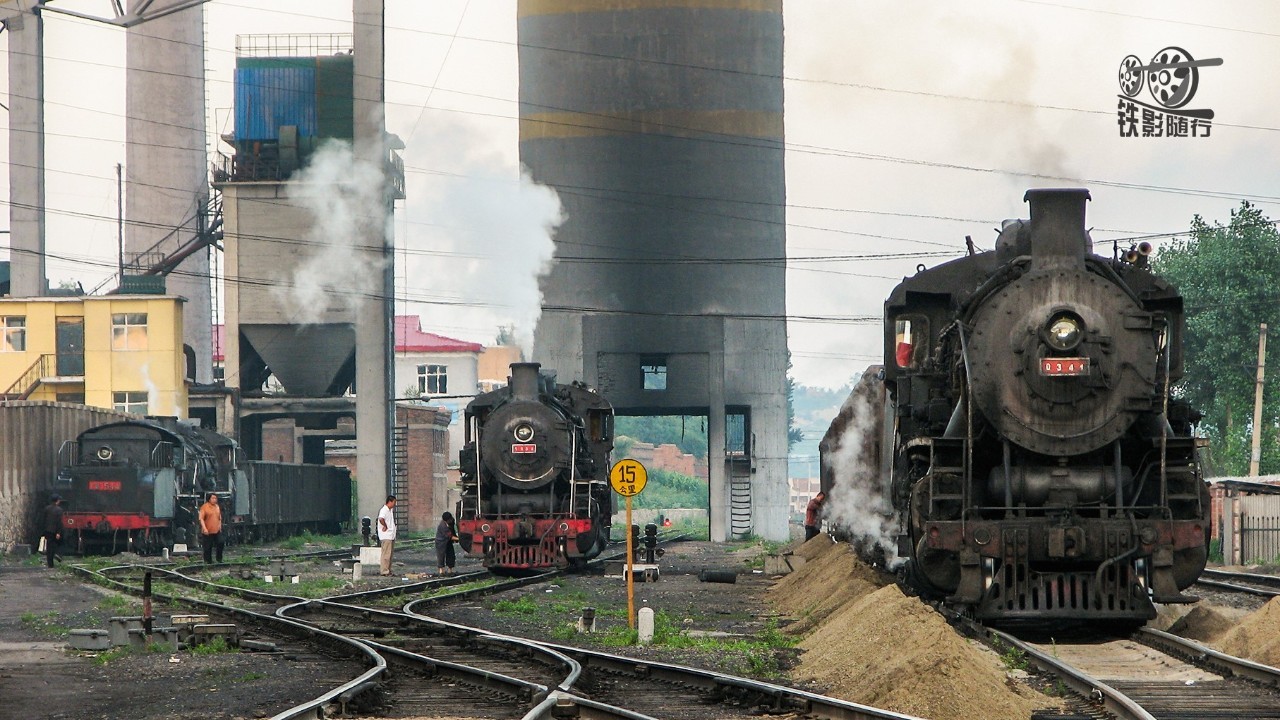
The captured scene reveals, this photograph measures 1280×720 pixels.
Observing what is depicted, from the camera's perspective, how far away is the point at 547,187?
54188mm

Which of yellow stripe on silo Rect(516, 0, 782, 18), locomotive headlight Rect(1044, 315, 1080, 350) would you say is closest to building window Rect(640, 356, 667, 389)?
yellow stripe on silo Rect(516, 0, 782, 18)

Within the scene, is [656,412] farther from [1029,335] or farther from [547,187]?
[1029,335]

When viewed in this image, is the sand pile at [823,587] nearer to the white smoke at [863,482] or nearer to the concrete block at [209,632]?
the white smoke at [863,482]

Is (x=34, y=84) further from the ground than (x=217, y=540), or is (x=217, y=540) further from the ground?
(x=34, y=84)

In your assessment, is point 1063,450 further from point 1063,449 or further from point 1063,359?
point 1063,359

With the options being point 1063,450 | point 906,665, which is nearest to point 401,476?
point 1063,450

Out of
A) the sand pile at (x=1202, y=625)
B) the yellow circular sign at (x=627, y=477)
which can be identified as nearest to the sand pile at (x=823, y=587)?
the yellow circular sign at (x=627, y=477)

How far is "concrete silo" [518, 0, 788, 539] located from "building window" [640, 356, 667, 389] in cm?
10

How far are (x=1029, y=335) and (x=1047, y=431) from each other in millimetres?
976

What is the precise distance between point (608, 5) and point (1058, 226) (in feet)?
130

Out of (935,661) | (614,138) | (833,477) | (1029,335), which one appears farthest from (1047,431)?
(614,138)

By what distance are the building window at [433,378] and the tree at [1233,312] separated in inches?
2070

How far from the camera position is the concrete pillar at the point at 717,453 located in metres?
Result: 56.3

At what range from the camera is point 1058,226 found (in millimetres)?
16234
